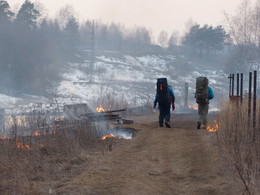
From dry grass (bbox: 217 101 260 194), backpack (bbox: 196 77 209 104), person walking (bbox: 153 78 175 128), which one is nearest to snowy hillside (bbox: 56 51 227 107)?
person walking (bbox: 153 78 175 128)

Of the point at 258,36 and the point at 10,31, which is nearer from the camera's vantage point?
the point at 258,36

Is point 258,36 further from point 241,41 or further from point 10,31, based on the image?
point 10,31

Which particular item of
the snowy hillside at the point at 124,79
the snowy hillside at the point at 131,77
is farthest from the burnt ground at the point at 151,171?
the snowy hillside at the point at 131,77

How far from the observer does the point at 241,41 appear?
45.5 metres

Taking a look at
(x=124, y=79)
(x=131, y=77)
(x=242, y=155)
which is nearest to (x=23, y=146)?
(x=242, y=155)

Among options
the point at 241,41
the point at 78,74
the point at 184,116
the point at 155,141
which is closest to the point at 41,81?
the point at 78,74

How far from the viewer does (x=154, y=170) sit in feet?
26.4

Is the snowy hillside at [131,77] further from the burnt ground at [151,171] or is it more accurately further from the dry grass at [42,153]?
the burnt ground at [151,171]

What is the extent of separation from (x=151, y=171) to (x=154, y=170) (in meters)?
0.12

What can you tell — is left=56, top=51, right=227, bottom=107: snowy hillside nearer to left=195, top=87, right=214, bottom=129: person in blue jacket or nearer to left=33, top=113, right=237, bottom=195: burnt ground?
left=195, top=87, right=214, bottom=129: person in blue jacket

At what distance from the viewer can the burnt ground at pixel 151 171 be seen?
664cm

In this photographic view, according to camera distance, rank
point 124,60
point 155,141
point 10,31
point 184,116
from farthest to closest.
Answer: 1. point 124,60
2. point 10,31
3. point 184,116
4. point 155,141

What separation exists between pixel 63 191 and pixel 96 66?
5668 cm

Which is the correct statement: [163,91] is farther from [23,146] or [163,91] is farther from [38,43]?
[38,43]
